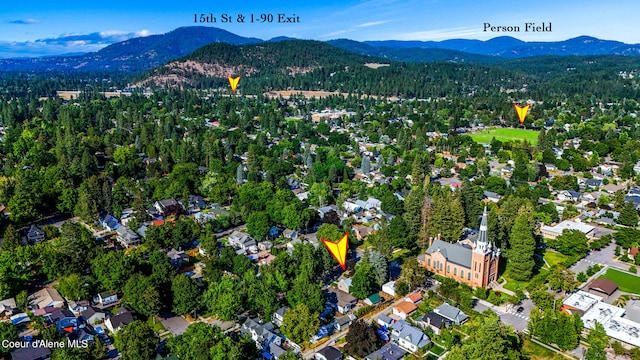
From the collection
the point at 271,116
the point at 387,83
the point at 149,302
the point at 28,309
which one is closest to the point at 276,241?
the point at 149,302

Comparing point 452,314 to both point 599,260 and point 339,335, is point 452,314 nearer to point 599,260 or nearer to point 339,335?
point 339,335

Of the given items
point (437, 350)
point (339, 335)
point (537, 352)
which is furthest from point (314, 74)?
point (537, 352)

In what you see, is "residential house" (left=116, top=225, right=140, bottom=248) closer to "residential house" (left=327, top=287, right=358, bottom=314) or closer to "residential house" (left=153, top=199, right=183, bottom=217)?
"residential house" (left=153, top=199, right=183, bottom=217)

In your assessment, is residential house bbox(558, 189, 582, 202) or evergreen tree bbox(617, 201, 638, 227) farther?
residential house bbox(558, 189, 582, 202)

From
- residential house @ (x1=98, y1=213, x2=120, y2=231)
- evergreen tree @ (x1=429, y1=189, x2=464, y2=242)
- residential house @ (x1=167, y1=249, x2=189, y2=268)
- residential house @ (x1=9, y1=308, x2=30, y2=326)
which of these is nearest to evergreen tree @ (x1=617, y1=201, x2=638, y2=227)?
evergreen tree @ (x1=429, y1=189, x2=464, y2=242)

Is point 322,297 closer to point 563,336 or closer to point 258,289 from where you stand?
point 258,289

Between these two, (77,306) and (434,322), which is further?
(77,306)

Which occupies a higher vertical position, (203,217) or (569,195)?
(203,217)

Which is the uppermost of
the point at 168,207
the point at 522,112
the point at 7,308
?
the point at 522,112
